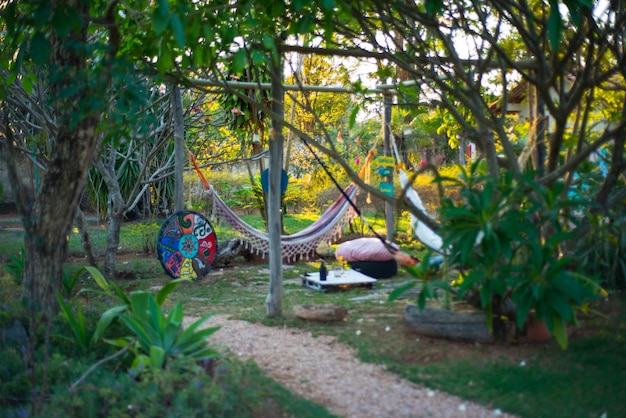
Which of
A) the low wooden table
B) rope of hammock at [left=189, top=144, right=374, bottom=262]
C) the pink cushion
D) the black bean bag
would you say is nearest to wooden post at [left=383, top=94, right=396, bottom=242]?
rope of hammock at [left=189, top=144, right=374, bottom=262]

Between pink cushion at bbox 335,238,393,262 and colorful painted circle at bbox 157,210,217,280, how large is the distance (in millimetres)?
1569

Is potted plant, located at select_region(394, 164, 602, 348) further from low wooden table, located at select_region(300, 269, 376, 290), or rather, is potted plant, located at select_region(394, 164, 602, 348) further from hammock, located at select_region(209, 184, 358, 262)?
hammock, located at select_region(209, 184, 358, 262)

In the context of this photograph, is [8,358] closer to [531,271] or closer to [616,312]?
[531,271]

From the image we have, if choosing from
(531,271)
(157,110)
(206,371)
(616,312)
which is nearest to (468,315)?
(531,271)

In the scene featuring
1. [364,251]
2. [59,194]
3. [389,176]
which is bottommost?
[364,251]

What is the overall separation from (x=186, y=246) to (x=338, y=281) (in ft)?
5.62

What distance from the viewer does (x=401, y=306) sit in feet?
19.1

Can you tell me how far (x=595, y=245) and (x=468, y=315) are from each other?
1.63 m

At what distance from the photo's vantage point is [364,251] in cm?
795

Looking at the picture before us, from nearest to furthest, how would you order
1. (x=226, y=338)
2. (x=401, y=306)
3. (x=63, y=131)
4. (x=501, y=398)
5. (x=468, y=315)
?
(x=501, y=398)
(x=63, y=131)
(x=468, y=315)
(x=226, y=338)
(x=401, y=306)

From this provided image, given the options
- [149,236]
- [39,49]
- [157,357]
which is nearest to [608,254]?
[157,357]

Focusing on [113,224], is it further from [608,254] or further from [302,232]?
[608,254]

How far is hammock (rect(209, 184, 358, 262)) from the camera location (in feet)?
27.5

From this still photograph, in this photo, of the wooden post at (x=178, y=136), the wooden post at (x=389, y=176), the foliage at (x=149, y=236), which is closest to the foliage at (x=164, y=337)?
the wooden post at (x=178, y=136)
